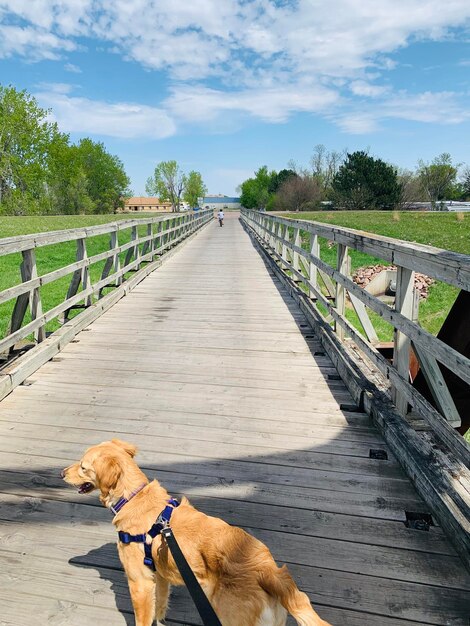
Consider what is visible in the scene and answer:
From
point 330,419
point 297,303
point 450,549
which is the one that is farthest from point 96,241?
point 450,549

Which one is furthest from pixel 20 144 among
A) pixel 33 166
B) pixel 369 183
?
pixel 369 183

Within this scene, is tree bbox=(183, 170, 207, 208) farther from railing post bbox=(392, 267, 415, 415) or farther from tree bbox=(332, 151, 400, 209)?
railing post bbox=(392, 267, 415, 415)

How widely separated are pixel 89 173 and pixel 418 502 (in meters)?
87.6

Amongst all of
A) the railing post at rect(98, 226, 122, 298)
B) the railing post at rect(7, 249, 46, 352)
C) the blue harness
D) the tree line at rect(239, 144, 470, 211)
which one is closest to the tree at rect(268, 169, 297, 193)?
the tree line at rect(239, 144, 470, 211)

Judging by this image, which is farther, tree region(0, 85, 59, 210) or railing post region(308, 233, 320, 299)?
tree region(0, 85, 59, 210)

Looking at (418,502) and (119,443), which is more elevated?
(119,443)

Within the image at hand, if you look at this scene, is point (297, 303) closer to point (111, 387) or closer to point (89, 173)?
point (111, 387)

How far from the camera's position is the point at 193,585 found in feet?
4.66

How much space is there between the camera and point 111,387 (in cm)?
426

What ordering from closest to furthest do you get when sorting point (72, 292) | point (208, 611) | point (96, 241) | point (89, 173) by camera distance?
point (208, 611), point (72, 292), point (96, 241), point (89, 173)

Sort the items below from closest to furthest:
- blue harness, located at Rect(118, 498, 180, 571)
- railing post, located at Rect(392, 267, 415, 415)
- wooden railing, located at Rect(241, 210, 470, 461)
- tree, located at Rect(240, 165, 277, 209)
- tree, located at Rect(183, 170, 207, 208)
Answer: blue harness, located at Rect(118, 498, 180, 571) < wooden railing, located at Rect(241, 210, 470, 461) < railing post, located at Rect(392, 267, 415, 415) < tree, located at Rect(240, 165, 277, 209) < tree, located at Rect(183, 170, 207, 208)

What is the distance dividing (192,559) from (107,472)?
57cm

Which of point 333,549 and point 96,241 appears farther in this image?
point 96,241

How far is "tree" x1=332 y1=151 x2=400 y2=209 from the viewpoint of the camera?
5888cm
